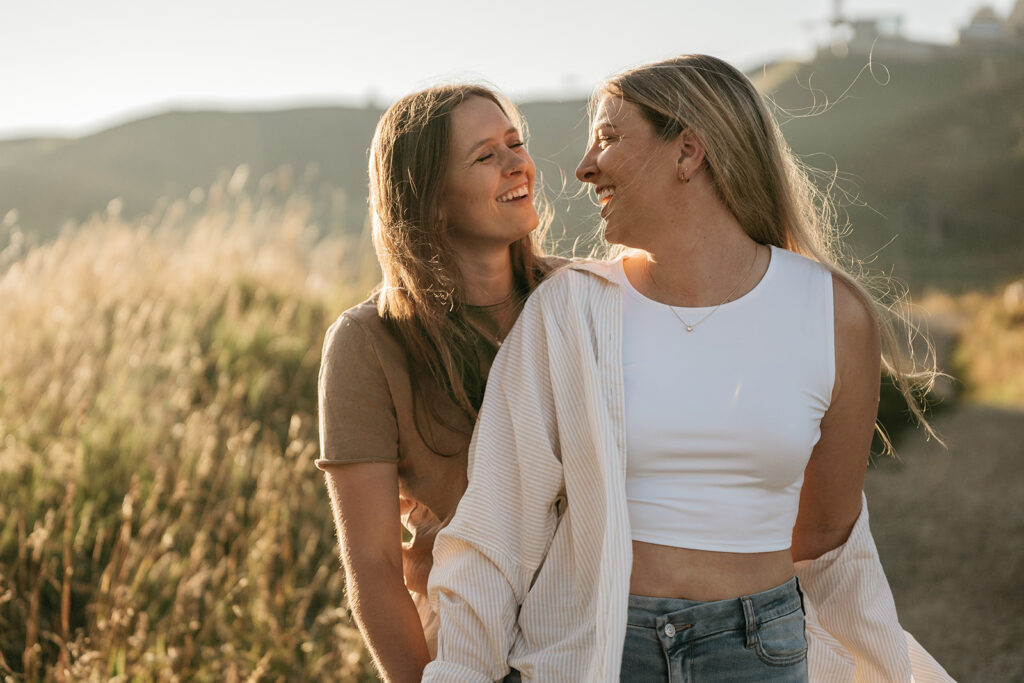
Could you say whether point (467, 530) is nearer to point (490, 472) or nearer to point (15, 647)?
point (490, 472)

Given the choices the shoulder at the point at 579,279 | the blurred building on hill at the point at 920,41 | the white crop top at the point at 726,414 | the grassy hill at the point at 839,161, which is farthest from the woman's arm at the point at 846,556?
the blurred building on hill at the point at 920,41

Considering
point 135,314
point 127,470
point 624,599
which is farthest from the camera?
point 135,314

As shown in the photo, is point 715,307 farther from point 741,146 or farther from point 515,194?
point 515,194

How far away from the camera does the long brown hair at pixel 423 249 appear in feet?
6.70

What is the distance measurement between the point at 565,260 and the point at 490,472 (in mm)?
802

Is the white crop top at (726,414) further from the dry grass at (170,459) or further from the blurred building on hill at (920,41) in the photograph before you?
the blurred building on hill at (920,41)

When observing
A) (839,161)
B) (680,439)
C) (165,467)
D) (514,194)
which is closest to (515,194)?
(514,194)

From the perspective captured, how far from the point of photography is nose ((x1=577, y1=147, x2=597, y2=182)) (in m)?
1.93

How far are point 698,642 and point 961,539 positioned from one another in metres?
4.71

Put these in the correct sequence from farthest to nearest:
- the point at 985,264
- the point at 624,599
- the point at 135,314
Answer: the point at 985,264 → the point at 135,314 → the point at 624,599

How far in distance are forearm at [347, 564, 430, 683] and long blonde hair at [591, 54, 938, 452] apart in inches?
42.1

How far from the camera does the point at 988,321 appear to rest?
12227mm

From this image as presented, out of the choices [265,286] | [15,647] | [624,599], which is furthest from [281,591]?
[265,286]

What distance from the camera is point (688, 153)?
1897 mm
